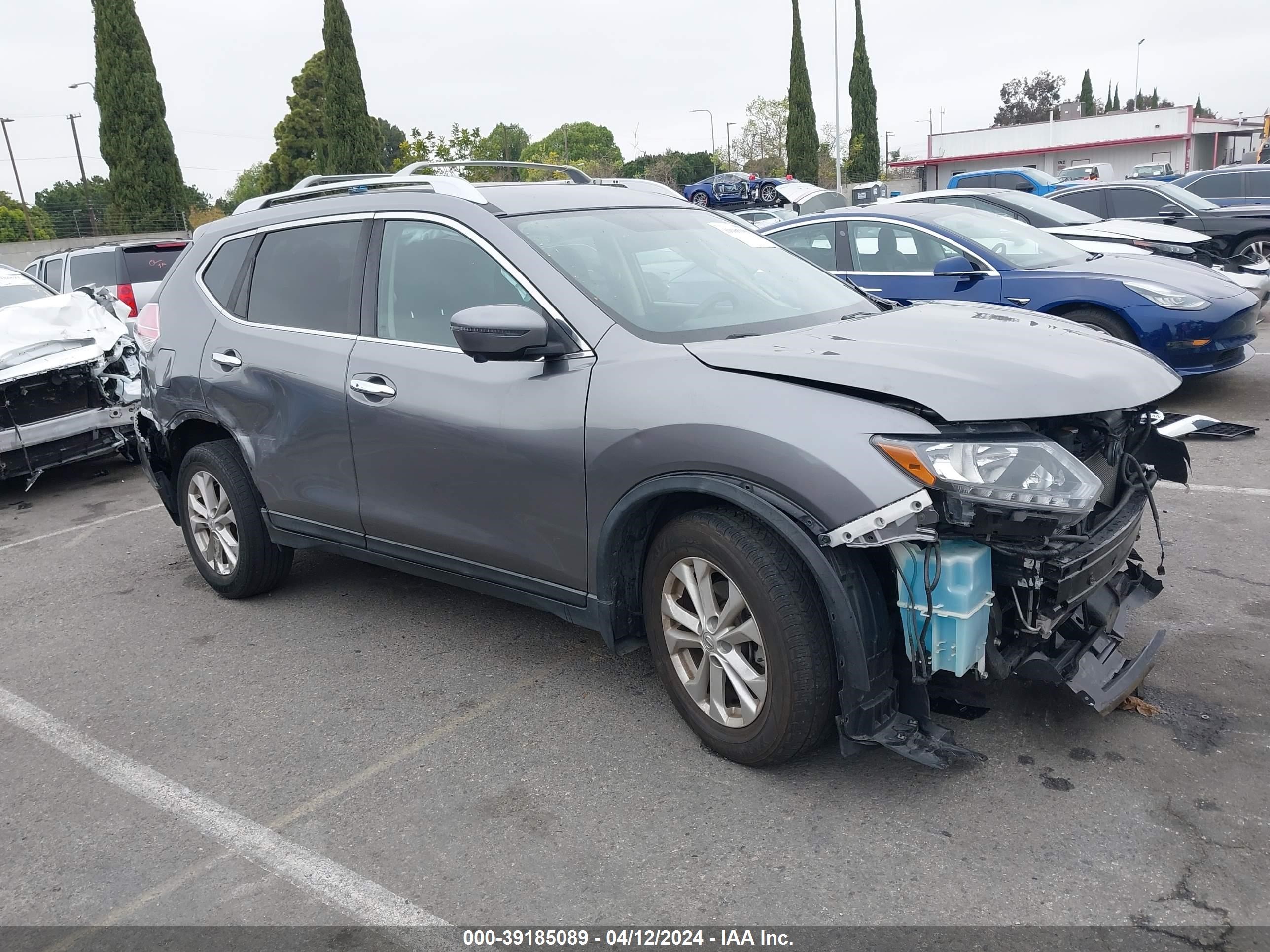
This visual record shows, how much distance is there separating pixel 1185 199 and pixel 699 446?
1337 cm

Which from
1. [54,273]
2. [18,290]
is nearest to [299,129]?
[54,273]

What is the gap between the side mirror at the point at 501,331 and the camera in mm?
3336

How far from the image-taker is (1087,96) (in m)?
95.2

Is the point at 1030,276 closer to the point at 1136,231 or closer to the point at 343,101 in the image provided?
the point at 1136,231

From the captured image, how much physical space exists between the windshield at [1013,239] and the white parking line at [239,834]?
6.85m

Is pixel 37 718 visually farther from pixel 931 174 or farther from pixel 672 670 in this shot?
pixel 931 174

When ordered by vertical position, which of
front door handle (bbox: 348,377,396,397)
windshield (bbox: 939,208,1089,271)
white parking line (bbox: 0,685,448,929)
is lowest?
white parking line (bbox: 0,685,448,929)

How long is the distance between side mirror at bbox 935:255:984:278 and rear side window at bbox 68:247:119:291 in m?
9.09

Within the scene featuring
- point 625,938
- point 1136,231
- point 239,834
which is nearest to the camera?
point 625,938

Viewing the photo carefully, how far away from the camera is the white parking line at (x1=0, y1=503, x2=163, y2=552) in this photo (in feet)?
21.9

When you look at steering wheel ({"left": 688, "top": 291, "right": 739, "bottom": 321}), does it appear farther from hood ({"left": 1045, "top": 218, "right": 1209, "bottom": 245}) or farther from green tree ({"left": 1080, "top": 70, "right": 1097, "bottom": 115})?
green tree ({"left": 1080, "top": 70, "right": 1097, "bottom": 115})

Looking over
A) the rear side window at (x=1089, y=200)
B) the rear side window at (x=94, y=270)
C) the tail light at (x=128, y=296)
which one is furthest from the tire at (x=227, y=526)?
the rear side window at (x=1089, y=200)

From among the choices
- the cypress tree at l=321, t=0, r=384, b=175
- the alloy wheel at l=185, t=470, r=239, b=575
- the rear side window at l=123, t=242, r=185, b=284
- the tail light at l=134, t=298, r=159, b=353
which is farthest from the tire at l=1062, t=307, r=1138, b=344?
the cypress tree at l=321, t=0, r=384, b=175

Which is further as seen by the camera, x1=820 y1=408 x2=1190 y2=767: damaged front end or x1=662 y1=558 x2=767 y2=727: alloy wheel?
x1=662 y1=558 x2=767 y2=727: alloy wheel
